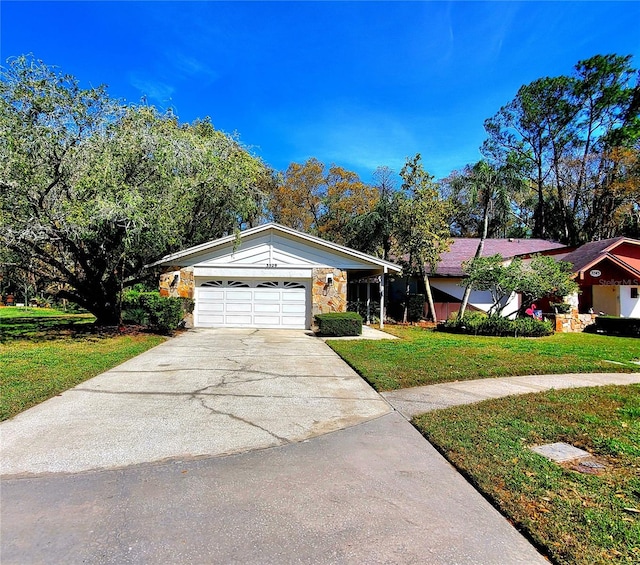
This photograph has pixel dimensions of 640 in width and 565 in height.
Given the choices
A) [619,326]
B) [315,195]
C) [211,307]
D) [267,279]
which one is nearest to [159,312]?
[211,307]

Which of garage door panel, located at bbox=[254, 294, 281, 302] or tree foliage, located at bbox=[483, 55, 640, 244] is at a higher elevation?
tree foliage, located at bbox=[483, 55, 640, 244]

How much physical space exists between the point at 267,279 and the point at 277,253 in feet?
3.70

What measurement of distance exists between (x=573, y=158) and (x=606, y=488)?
3537 cm

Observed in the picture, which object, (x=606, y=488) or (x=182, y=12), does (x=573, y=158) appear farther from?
(x=606, y=488)

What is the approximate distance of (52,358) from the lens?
857 cm

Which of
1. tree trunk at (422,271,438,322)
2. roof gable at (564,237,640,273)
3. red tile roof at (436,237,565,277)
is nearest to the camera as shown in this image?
roof gable at (564,237,640,273)

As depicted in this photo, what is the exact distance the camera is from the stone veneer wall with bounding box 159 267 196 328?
51.0 ft

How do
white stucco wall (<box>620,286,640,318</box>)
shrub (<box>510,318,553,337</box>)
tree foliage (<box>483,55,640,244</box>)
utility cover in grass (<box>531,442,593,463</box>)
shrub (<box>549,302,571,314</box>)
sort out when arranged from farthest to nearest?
1. tree foliage (<box>483,55,640,244</box>)
2. white stucco wall (<box>620,286,640,318</box>)
3. shrub (<box>549,302,571,314</box>)
4. shrub (<box>510,318,553,337</box>)
5. utility cover in grass (<box>531,442,593,463</box>)

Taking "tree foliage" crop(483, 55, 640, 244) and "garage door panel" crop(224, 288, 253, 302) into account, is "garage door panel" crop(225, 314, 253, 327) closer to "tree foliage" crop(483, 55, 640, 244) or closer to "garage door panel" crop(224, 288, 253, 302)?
"garage door panel" crop(224, 288, 253, 302)

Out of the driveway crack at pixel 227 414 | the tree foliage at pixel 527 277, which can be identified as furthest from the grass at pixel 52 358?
the tree foliage at pixel 527 277

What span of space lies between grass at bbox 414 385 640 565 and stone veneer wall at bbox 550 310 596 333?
40.8 feet

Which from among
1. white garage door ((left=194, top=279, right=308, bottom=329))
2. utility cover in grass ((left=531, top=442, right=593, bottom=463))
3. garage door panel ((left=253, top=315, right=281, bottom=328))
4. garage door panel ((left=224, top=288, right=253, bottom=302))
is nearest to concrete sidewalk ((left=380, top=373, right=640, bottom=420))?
utility cover in grass ((left=531, top=442, right=593, bottom=463))

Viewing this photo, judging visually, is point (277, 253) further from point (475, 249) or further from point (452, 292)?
point (475, 249)

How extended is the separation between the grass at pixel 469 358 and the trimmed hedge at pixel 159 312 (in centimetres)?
551
